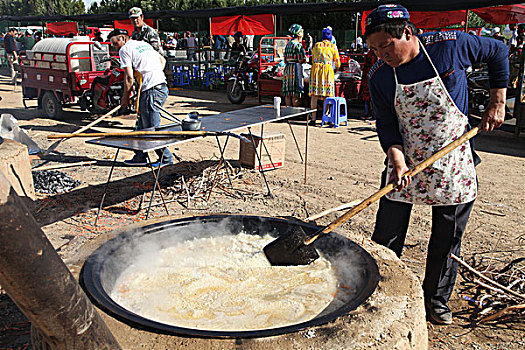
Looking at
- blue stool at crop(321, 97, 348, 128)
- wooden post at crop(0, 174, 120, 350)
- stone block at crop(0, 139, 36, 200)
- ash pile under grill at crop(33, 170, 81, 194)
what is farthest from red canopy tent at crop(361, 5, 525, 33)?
wooden post at crop(0, 174, 120, 350)

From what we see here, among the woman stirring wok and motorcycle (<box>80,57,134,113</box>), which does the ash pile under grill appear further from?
the woman stirring wok

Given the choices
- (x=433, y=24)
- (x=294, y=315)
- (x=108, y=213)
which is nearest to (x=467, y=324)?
(x=294, y=315)

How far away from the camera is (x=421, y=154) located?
9.30 ft

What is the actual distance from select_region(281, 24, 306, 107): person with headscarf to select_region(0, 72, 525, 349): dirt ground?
1340 millimetres

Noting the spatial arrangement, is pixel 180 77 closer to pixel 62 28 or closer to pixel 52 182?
pixel 62 28

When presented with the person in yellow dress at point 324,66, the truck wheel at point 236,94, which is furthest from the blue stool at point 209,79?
the person in yellow dress at point 324,66

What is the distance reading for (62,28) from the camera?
23.5 meters

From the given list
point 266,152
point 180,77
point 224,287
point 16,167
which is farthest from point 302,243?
point 180,77

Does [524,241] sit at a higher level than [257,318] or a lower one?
lower

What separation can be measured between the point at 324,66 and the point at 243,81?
4.50 meters

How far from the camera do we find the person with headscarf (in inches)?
384

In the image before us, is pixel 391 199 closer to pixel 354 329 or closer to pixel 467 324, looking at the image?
pixel 467 324

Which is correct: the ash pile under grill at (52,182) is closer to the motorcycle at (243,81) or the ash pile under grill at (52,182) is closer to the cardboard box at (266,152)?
the cardboard box at (266,152)

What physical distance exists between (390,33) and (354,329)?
1.55 meters
